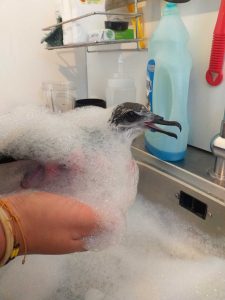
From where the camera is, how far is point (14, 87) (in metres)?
1.08

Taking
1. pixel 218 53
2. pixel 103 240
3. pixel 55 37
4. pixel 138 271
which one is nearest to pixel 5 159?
pixel 103 240

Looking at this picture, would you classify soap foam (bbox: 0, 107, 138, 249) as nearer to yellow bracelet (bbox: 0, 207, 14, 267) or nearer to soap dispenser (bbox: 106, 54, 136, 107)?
yellow bracelet (bbox: 0, 207, 14, 267)

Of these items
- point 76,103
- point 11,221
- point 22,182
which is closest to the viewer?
point 11,221

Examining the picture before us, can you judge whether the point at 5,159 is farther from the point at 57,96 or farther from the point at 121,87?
the point at 57,96

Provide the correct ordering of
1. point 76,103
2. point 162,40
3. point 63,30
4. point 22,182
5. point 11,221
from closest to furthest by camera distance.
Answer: point 11,221
point 22,182
point 162,40
point 63,30
point 76,103

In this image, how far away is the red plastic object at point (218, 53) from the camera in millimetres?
548

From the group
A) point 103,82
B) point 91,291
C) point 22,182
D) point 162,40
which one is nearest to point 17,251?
point 22,182

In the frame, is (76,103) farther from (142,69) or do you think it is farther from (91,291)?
(91,291)

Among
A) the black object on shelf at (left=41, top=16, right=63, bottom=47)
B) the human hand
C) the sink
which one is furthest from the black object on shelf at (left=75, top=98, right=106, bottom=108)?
the human hand

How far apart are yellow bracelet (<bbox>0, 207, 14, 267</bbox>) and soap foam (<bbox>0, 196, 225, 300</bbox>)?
0.92 feet

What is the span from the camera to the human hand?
1.19 ft

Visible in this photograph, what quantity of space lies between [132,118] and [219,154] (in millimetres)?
194

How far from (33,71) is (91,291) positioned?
86cm

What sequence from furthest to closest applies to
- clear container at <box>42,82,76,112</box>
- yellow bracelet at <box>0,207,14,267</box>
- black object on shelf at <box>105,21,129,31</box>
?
clear container at <box>42,82,76,112</box> < black object on shelf at <box>105,21,129,31</box> < yellow bracelet at <box>0,207,14,267</box>
